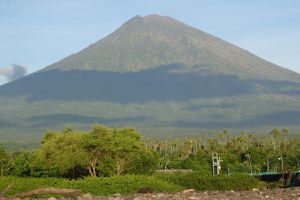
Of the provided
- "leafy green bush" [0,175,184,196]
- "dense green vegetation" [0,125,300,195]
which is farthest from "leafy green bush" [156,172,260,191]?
"leafy green bush" [0,175,184,196]

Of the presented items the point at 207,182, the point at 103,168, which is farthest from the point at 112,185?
the point at 103,168

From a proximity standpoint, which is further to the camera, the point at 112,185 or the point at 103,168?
the point at 103,168

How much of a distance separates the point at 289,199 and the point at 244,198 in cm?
189

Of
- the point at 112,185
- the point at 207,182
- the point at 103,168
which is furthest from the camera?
the point at 103,168

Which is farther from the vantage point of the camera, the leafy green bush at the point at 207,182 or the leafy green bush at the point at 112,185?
the leafy green bush at the point at 207,182

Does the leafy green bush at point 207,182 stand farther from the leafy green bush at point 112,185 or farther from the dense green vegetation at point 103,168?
the leafy green bush at point 112,185

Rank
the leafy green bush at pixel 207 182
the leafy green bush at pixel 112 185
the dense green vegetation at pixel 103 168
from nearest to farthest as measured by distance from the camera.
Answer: the leafy green bush at pixel 112 185, the dense green vegetation at pixel 103 168, the leafy green bush at pixel 207 182

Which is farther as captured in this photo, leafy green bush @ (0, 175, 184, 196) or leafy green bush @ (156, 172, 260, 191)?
leafy green bush @ (156, 172, 260, 191)

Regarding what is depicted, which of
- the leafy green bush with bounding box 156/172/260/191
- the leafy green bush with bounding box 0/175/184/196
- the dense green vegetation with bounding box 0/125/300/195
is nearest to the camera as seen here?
the leafy green bush with bounding box 0/175/184/196

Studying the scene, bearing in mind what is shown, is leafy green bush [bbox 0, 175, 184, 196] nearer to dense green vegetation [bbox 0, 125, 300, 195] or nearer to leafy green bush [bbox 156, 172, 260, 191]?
dense green vegetation [bbox 0, 125, 300, 195]

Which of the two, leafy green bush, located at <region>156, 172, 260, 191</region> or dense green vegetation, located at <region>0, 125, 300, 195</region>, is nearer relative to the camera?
dense green vegetation, located at <region>0, 125, 300, 195</region>

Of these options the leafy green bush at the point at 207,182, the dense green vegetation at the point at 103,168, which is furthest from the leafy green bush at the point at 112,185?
the leafy green bush at the point at 207,182

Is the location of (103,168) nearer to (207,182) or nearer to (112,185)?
(207,182)

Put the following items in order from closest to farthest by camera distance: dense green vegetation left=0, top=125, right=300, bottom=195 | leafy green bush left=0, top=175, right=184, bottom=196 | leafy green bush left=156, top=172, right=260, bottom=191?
leafy green bush left=0, top=175, right=184, bottom=196 < dense green vegetation left=0, top=125, right=300, bottom=195 < leafy green bush left=156, top=172, right=260, bottom=191
